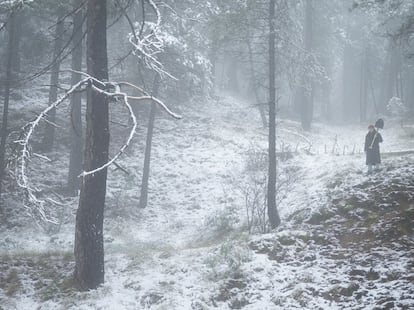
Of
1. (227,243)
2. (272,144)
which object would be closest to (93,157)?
(227,243)

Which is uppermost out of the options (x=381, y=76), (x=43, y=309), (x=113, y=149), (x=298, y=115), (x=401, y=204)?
(x=381, y=76)

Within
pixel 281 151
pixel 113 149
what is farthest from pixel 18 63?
pixel 281 151

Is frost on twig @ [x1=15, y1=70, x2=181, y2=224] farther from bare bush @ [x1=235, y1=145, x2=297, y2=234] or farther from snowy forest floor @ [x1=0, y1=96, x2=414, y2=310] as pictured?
bare bush @ [x1=235, y1=145, x2=297, y2=234]

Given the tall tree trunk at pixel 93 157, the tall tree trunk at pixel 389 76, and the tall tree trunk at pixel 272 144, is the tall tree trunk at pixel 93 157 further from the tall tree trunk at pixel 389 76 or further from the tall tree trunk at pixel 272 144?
the tall tree trunk at pixel 389 76

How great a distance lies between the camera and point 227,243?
931 cm

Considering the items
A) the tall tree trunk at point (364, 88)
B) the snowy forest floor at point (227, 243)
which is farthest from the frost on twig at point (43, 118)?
the tall tree trunk at point (364, 88)

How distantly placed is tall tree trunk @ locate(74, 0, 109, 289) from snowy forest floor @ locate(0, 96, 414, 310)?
2.41 ft

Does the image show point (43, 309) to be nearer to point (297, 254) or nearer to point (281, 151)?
point (297, 254)

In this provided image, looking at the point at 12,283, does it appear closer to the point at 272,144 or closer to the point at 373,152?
the point at 272,144

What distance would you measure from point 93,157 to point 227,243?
395 cm

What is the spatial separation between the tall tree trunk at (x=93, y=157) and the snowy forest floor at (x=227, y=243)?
73 centimetres

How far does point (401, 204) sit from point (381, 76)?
1380 inches

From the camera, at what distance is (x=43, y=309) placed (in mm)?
7445

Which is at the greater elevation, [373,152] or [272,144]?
[272,144]
